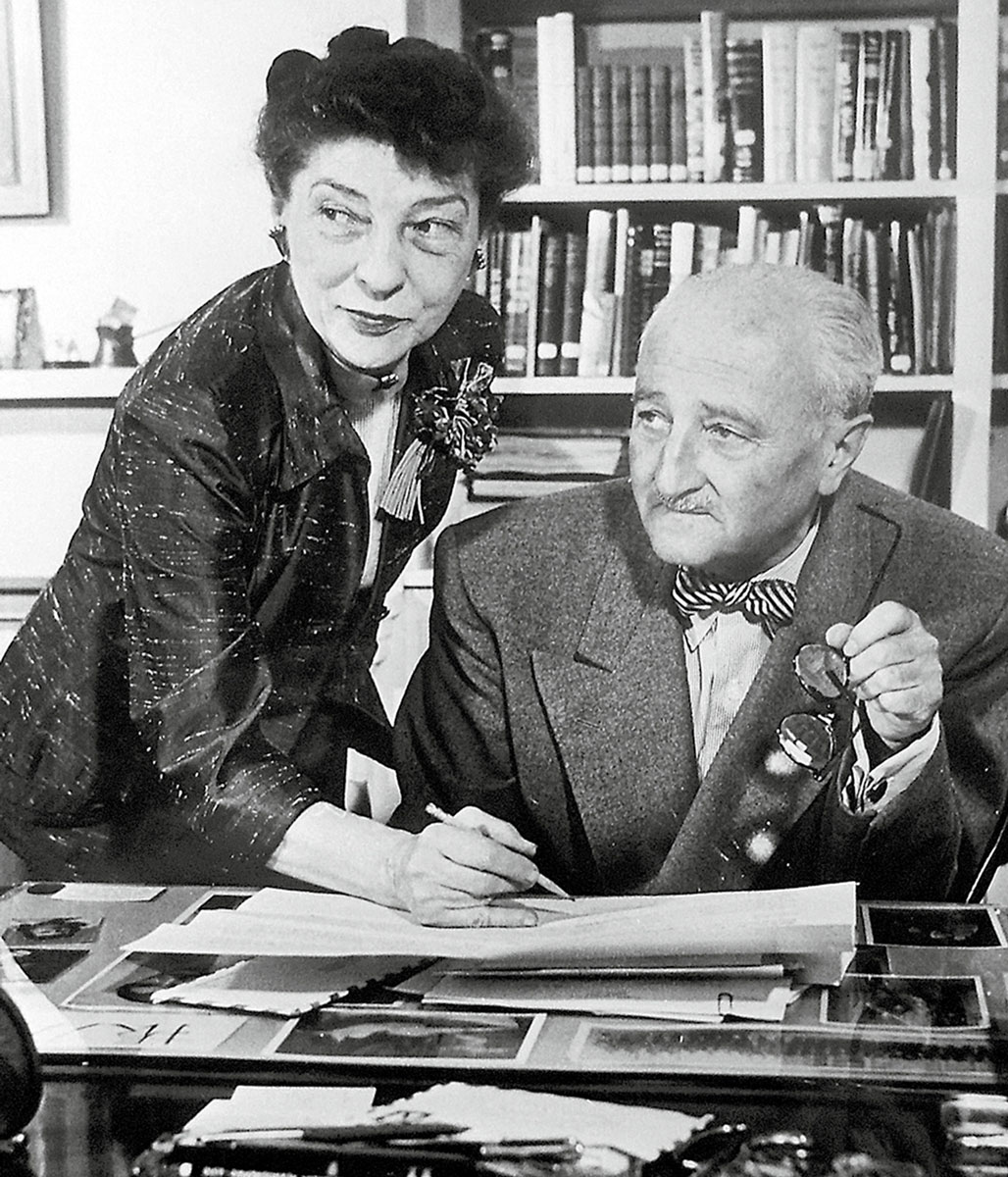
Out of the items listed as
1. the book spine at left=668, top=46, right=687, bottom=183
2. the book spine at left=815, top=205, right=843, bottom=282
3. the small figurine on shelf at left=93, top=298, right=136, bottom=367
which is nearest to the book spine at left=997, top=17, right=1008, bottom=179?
the book spine at left=815, top=205, right=843, bottom=282

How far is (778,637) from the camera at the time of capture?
4.83 feet

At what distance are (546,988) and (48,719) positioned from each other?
2.14ft

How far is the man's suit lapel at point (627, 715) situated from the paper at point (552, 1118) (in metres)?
0.50

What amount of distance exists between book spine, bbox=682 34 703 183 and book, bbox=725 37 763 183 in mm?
28

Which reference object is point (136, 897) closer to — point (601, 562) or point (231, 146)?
point (601, 562)

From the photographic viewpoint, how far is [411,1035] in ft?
3.59

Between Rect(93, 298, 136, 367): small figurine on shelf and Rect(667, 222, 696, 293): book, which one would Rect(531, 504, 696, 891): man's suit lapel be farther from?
Rect(93, 298, 136, 367): small figurine on shelf

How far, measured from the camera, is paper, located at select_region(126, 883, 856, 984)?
118cm

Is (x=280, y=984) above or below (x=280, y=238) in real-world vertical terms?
below

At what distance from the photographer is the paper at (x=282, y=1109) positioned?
93 cm

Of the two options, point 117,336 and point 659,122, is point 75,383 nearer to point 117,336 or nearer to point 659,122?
→ point 117,336

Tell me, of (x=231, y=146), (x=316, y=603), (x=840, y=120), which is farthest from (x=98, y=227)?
(x=840, y=120)

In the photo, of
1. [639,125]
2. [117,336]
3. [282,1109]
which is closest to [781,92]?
[639,125]

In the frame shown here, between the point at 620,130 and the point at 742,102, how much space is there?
122 millimetres
